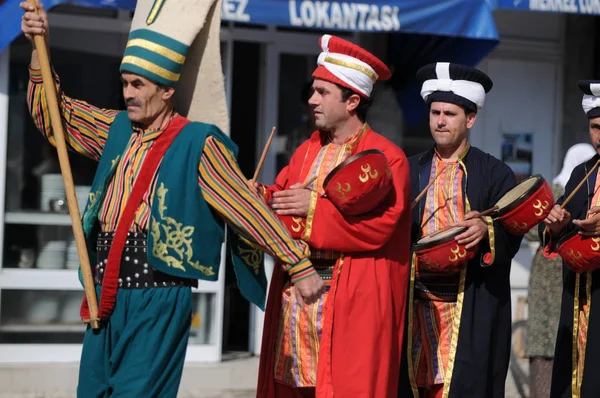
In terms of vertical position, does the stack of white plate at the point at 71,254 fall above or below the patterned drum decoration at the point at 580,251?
below

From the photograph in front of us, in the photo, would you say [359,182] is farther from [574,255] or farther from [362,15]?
[362,15]

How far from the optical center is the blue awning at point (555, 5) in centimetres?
748

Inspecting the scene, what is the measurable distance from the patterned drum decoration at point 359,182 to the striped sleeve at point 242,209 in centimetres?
45

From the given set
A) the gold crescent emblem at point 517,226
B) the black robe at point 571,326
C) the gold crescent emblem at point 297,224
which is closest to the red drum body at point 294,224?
the gold crescent emblem at point 297,224

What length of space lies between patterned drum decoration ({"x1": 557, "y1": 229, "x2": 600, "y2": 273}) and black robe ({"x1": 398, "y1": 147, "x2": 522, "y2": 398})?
32 cm

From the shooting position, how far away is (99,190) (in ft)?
14.1

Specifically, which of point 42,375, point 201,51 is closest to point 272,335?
point 201,51

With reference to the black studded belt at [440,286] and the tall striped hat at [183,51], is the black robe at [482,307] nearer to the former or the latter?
the black studded belt at [440,286]

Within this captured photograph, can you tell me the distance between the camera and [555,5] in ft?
24.8

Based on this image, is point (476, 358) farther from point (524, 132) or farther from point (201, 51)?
point (524, 132)

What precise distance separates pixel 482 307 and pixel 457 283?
154mm

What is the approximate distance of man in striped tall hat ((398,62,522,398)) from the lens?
5211 mm

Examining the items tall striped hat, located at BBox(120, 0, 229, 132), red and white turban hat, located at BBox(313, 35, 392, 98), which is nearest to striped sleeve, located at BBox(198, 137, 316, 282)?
tall striped hat, located at BBox(120, 0, 229, 132)

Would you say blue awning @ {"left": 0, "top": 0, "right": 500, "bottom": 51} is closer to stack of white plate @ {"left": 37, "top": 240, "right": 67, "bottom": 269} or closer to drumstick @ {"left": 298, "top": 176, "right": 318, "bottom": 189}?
stack of white plate @ {"left": 37, "top": 240, "right": 67, "bottom": 269}
